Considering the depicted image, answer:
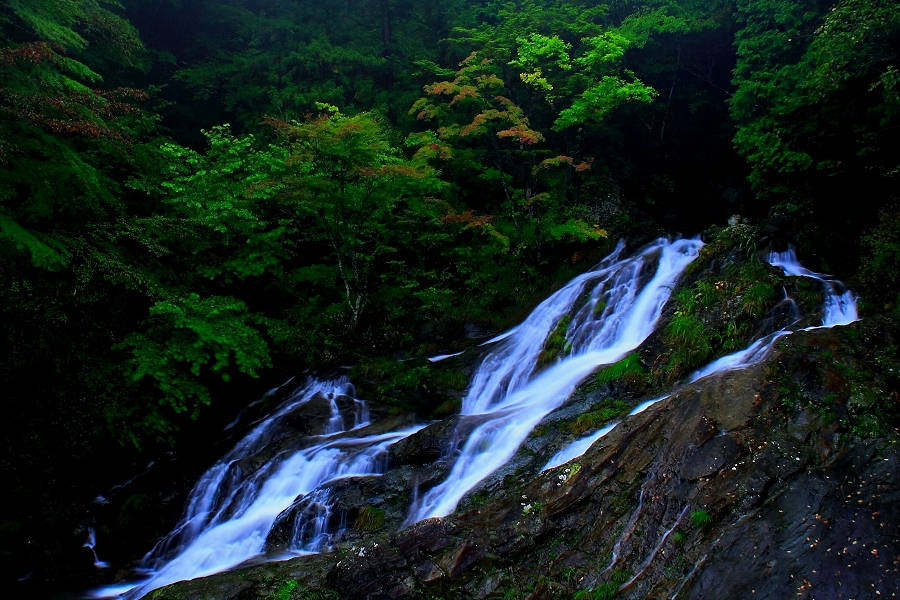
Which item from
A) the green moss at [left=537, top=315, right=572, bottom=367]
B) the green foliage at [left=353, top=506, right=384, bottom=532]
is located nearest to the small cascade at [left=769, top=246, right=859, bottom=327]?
the green moss at [left=537, top=315, right=572, bottom=367]

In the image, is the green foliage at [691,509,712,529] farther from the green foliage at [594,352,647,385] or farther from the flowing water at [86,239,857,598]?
the green foliage at [594,352,647,385]

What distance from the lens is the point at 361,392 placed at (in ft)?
33.9

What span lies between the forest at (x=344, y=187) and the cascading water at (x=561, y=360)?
0.97 metres

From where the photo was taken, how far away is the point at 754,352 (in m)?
7.30

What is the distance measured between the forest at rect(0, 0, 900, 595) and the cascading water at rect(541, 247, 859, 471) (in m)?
0.26

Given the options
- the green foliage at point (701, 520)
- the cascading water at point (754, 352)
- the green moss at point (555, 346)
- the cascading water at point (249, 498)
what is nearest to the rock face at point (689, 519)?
the green foliage at point (701, 520)

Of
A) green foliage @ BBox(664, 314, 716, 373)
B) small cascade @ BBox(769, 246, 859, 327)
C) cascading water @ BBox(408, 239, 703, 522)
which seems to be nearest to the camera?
cascading water @ BBox(408, 239, 703, 522)

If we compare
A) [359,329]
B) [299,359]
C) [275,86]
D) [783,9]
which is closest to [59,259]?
[299,359]

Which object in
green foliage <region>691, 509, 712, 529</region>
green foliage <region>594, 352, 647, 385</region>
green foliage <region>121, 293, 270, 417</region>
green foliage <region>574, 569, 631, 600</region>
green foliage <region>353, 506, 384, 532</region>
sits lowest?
green foliage <region>574, 569, 631, 600</region>

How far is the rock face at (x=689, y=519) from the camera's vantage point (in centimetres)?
414

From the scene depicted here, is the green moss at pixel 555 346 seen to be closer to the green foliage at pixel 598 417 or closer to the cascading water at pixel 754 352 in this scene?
the green foliage at pixel 598 417

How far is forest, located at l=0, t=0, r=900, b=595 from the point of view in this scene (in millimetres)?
7906

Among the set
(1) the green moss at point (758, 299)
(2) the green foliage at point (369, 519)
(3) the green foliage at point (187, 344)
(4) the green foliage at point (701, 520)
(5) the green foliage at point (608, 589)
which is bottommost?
(5) the green foliage at point (608, 589)

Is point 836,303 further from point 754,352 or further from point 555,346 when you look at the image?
point 555,346
